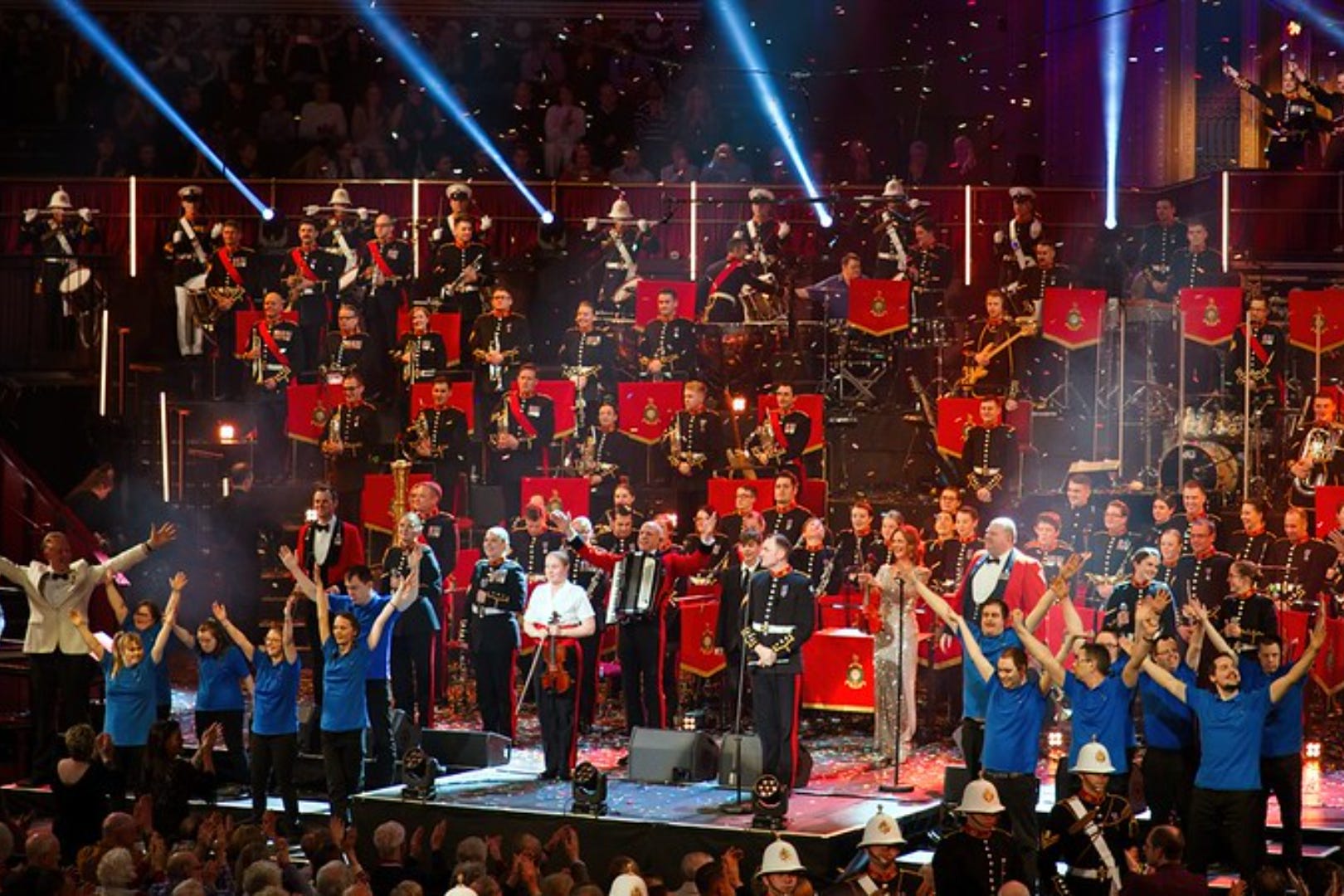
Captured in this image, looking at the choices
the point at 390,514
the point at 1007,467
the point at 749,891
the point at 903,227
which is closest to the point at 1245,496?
the point at 1007,467

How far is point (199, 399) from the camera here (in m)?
23.3

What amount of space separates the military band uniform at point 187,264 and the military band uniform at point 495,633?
7.01m

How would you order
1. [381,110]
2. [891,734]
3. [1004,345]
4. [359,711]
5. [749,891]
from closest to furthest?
[749,891] < [359,711] < [891,734] < [1004,345] < [381,110]

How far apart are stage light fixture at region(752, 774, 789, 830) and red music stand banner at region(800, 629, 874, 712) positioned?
3081 mm

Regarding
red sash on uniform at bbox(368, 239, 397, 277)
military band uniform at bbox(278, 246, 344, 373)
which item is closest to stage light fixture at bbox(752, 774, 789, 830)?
military band uniform at bbox(278, 246, 344, 373)

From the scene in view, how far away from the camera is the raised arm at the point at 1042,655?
48.5 ft

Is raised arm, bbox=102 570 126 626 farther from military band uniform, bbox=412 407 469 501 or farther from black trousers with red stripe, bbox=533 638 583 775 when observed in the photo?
military band uniform, bbox=412 407 469 501

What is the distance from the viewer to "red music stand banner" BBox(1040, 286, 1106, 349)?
22.1m

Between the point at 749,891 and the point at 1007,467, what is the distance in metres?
7.55

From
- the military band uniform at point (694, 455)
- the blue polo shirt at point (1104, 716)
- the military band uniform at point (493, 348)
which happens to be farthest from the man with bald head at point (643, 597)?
the military band uniform at point (493, 348)

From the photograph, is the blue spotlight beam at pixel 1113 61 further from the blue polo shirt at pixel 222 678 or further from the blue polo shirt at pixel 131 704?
the blue polo shirt at pixel 131 704

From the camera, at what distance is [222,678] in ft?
55.5

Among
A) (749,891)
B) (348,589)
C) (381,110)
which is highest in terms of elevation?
(381,110)

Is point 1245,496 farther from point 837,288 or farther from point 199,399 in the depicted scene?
point 199,399
